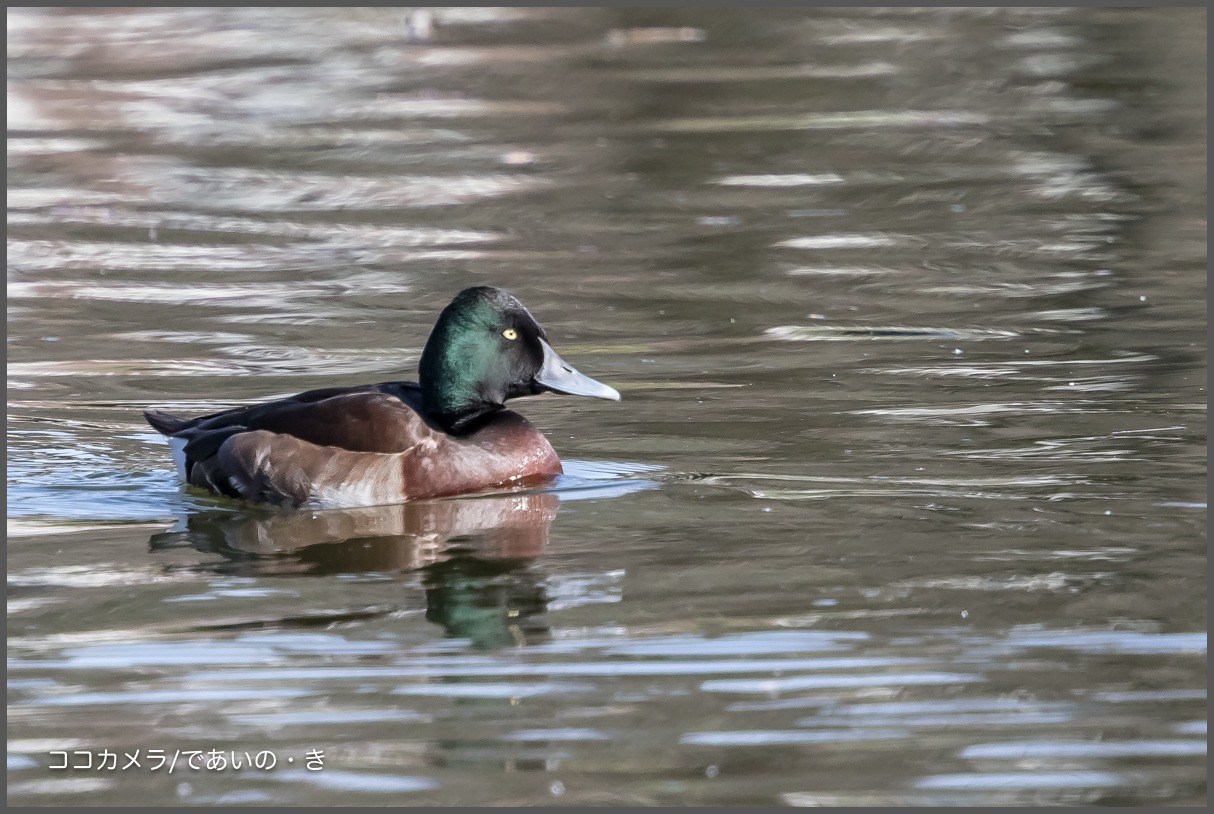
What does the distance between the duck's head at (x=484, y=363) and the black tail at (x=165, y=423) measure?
3.59 ft

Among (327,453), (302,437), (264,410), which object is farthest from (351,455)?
(264,410)

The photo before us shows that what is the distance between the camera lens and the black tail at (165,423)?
8542mm

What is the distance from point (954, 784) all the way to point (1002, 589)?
1639 mm

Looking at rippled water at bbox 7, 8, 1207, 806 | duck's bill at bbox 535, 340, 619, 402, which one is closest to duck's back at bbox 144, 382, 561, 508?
rippled water at bbox 7, 8, 1207, 806

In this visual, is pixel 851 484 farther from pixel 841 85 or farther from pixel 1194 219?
pixel 841 85

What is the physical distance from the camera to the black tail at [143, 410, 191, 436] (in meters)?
8.54

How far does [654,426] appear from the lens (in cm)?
912

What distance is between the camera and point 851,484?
7.92 m

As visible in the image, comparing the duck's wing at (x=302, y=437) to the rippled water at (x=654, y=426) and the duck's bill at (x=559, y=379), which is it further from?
the duck's bill at (x=559, y=379)

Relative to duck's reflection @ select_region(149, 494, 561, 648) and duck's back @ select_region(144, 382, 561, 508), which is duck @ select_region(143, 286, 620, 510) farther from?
duck's reflection @ select_region(149, 494, 561, 648)

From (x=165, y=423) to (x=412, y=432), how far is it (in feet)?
4.03

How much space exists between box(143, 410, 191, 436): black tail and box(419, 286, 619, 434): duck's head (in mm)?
1095

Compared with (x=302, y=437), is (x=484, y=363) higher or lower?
higher

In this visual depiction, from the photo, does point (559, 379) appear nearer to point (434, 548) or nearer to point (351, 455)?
point (351, 455)
